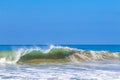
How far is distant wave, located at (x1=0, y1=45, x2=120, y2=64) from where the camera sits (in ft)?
84.0

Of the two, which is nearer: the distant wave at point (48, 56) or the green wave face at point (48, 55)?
the distant wave at point (48, 56)

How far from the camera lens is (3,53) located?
2741 cm

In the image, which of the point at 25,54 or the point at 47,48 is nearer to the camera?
the point at 25,54

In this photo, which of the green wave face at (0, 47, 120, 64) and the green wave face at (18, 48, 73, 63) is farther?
the green wave face at (18, 48, 73, 63)

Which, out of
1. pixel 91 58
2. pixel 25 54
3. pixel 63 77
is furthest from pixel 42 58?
pixel 63 77

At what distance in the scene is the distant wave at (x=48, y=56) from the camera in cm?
2561

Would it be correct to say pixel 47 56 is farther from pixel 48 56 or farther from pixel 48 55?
pixel 48 55

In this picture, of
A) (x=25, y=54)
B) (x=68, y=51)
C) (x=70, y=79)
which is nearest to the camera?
(x=70, y=79)

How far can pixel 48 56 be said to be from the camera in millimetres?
27500

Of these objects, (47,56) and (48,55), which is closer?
(47,56)

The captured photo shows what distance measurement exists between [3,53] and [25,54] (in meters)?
1.70

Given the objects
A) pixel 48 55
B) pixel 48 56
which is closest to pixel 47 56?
pixel 48 56

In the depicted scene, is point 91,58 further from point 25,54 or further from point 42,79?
point 42,79

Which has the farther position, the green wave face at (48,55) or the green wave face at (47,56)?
the green wave face at (48,55)
